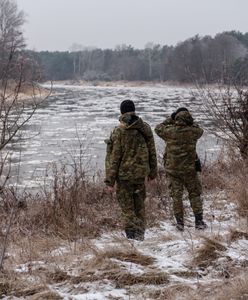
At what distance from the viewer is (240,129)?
10.3 metres

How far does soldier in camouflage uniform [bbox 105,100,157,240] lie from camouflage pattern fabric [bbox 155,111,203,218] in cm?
50

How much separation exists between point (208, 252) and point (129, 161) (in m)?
1.59

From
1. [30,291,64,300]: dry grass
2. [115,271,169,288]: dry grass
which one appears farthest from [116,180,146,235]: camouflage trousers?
[30,291,64,300]: dry grass

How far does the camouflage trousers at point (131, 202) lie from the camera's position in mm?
5742

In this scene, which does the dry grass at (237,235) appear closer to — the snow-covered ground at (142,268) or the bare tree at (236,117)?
the snow-covered ground at (142,268)

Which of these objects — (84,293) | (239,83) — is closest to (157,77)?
(239,83)

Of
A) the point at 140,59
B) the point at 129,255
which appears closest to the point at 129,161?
the point at 129,255

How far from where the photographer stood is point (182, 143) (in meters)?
6.21

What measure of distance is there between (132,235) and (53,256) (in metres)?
1.15

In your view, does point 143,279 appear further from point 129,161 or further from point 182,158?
point 182,158

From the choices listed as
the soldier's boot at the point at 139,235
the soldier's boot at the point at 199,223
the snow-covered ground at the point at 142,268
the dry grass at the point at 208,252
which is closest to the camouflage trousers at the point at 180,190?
the soldier's boot at the point at 199,223

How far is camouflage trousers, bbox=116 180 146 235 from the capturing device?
5.74m

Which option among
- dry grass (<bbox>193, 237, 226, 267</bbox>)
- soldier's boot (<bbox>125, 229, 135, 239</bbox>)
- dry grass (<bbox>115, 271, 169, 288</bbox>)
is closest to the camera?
dry grass (<bbox>115, 271, 169, 288</bbox>)

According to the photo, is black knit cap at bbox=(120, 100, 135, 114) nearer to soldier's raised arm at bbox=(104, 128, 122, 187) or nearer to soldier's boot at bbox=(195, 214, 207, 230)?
soldier's raised arm at bbox=(104, 128, 122, 187)
